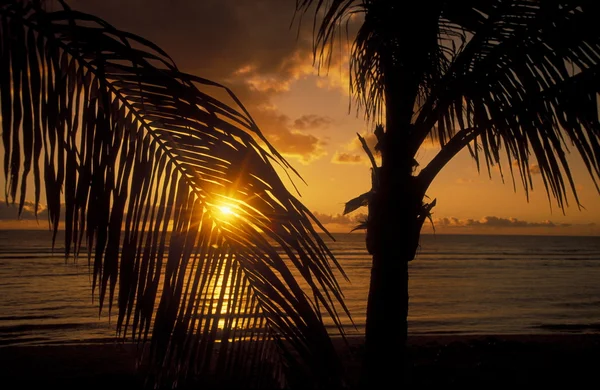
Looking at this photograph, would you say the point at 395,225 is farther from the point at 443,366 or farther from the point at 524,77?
the point at 443,366

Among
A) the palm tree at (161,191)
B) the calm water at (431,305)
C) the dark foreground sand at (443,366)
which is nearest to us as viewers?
the palm tree at (161,191)

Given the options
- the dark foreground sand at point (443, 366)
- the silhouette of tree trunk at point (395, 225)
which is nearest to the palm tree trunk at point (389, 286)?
the silhouette of tree trunk at point (395, 225)

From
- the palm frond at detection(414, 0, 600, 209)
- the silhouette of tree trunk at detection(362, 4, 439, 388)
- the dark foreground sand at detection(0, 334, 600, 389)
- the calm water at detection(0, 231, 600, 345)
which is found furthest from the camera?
the calm water at detection(0, 231, 600, 345)

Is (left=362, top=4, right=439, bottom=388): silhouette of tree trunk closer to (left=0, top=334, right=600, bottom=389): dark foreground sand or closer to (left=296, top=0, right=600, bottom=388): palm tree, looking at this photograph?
(left=296, top=0, right=600, bottom=388): palm tree

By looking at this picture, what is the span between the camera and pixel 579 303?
2244cm

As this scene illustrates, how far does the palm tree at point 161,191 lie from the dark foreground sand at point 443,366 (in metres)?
6.02

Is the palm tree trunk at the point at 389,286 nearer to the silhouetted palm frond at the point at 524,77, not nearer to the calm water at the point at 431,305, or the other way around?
the silhouetted palm frond at the point at 524,77

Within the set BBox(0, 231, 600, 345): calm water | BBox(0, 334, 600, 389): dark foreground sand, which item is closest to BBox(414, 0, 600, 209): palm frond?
BBox(0, 334, 600, 389): dark foreground sand

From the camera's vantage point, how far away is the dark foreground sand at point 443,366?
7605 mm

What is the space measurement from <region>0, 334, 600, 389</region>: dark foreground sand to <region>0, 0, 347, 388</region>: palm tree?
6.02 m

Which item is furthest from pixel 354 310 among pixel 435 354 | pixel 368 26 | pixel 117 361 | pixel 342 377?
pixel 342 377

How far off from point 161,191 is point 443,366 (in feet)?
27.4

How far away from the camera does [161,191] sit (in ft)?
4.20

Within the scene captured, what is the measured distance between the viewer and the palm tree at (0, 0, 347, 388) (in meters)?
1.03
